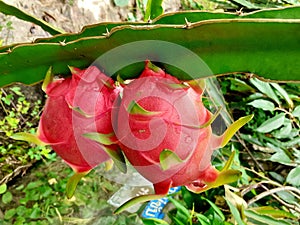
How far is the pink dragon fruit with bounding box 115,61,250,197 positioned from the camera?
0.38 meters

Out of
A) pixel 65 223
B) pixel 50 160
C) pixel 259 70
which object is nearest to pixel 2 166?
pixel 50 160

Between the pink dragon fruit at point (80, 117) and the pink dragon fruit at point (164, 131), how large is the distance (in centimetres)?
2

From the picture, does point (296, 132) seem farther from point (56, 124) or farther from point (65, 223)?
point (56, 124)

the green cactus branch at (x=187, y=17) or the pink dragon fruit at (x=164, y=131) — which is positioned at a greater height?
the green cactus branch at (x=187, y=17)

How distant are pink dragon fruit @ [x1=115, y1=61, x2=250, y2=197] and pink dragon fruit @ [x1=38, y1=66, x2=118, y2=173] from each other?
0.07 feet

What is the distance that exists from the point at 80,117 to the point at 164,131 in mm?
81

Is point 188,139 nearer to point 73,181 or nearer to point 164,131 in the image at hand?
point 164,131

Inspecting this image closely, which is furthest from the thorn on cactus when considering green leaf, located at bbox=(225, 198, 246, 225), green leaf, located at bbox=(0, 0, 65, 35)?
green leaf, located at bbox=(225, 198, 246, 225)

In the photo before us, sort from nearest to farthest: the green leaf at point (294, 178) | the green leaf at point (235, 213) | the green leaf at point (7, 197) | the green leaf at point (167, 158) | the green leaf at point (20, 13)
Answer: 1. the green leaf at point (167, 158)
2. the green leaf at point (20, 13)
3. the green leaf at point (235, 213)
4. the green leaf at point (294, 178)
5. the green leaf at point (7, 197)

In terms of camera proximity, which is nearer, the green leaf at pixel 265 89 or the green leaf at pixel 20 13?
the green leaf at pixel 20 13

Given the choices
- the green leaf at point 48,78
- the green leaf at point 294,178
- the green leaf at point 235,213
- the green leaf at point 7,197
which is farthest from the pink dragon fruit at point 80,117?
the green leaf at point 7,197

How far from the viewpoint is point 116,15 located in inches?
66.7

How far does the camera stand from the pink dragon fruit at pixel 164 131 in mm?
376

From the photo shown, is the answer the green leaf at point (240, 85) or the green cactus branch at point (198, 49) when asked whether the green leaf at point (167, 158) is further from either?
the green leaf at point (240, 85)
